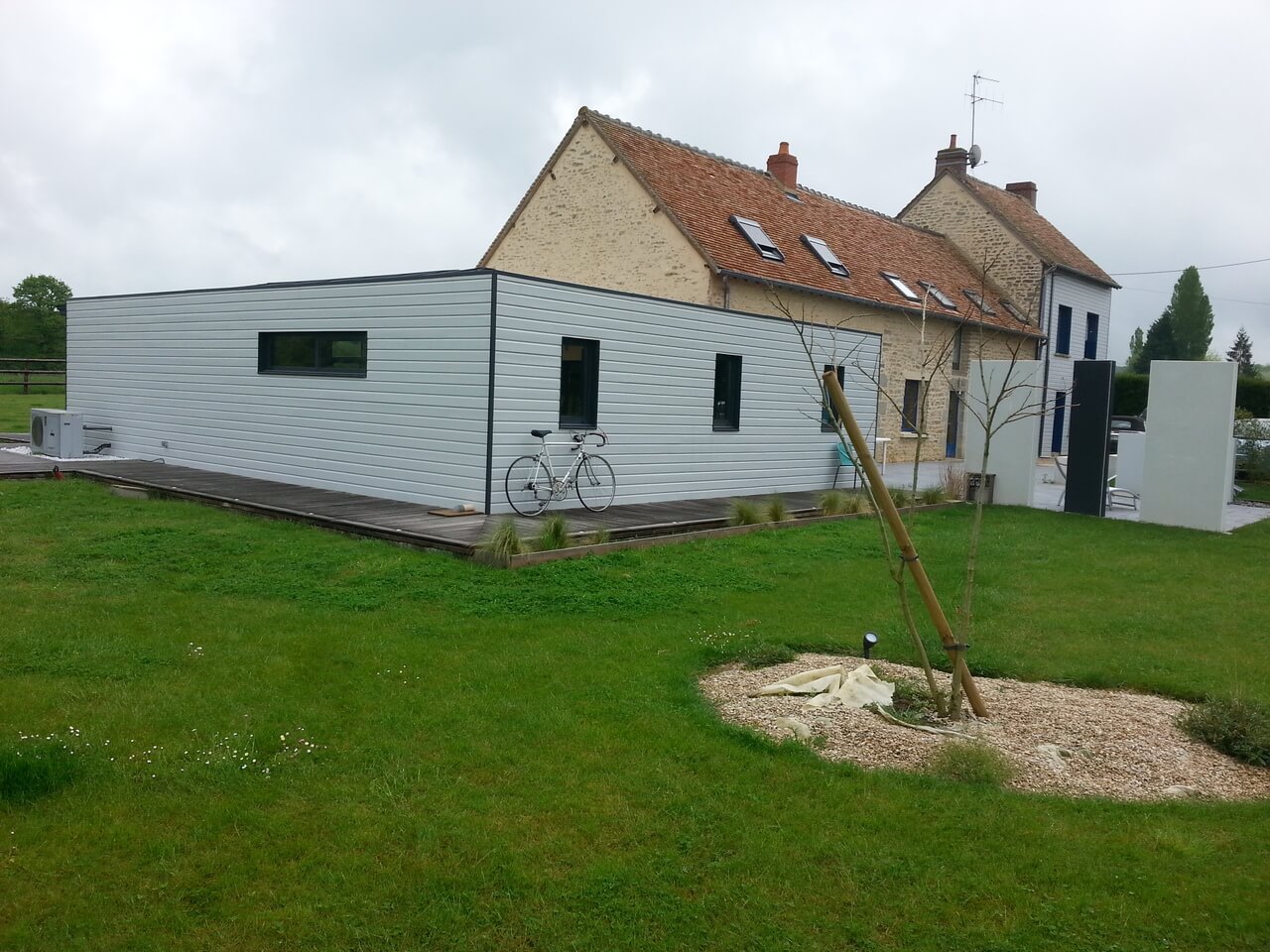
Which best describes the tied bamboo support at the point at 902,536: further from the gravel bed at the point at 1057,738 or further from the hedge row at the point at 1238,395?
the hedge row at the point at 1238,395

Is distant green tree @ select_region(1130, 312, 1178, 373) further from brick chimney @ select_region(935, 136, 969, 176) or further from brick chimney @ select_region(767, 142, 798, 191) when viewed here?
brick chimney @ select_region(767, 142, 798, 191)

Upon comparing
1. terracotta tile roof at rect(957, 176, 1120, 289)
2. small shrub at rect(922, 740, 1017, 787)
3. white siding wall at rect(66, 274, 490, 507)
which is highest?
terracotta tile roof at rect(957, 176, 1120, 289)

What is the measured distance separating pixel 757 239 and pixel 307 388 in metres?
9.96

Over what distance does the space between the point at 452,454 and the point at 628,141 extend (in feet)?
34.5

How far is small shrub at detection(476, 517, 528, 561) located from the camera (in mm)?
9141

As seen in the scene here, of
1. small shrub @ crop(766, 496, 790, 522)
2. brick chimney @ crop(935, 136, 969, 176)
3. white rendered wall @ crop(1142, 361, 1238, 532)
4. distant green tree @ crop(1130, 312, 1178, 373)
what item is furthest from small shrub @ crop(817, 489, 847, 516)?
distant green tree @ crop(1130, 312, 1178, 373)

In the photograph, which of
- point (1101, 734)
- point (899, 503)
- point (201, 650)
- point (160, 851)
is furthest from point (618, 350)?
point (160, 851)

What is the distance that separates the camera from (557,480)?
12.4 metres

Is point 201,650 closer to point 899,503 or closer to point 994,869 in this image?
point 994,869

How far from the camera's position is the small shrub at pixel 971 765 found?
448 centimetres

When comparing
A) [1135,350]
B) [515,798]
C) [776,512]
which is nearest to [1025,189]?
[776,512]

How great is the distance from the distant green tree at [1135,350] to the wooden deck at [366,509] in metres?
80.3

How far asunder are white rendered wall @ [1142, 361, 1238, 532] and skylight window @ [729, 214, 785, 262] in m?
7.66

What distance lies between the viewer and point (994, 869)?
365cm
